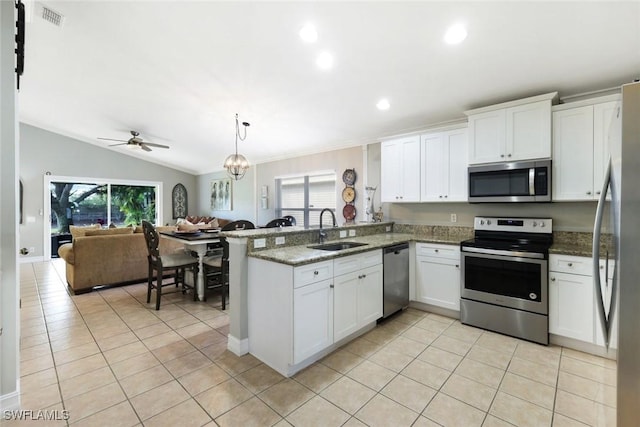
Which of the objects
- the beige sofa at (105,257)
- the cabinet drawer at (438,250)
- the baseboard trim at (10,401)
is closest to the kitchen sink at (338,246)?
the cabinet drawer at (438,250)

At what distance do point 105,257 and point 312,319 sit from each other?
388 cm

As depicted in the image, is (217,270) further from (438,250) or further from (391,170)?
(438,250)

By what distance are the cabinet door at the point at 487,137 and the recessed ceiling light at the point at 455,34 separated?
115 cm

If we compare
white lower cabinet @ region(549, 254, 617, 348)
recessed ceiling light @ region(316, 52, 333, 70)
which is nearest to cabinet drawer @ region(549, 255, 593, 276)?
white lower cabinet @ region(549, 254, 617, 348)

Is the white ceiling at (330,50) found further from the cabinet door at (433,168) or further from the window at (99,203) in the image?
the window at (99,203)

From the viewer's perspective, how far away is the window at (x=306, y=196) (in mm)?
5691

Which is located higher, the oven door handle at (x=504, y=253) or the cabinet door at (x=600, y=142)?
the cabinet door at (x=600, y=142)

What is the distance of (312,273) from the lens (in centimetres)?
226

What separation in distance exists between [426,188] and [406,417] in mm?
2677

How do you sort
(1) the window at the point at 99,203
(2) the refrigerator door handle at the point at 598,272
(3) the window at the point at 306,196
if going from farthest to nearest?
1. (1) the window at the point at 99,203
2. (3) the window at the point at 306,196
3. (2) the refrigerator door handle at the point at 598,272

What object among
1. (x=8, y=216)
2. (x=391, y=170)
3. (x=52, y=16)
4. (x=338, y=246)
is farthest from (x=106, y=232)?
(x=391, y=170)

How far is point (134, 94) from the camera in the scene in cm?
439

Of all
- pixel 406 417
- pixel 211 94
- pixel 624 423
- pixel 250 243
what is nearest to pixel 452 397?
pixel 406 417

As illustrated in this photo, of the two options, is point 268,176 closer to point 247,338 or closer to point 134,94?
point 134,94
